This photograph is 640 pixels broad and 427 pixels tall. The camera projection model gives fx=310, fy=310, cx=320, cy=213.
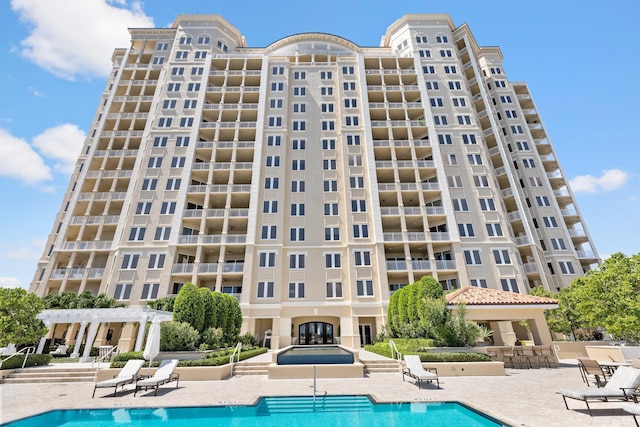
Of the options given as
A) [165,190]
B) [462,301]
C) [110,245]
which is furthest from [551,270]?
[110,245]

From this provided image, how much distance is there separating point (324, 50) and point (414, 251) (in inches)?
1332

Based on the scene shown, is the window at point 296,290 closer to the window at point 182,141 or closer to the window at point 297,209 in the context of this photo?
the window at point 297,209

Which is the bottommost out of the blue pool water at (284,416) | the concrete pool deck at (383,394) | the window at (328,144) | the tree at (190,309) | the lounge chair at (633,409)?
the blue pool water at (284,416)

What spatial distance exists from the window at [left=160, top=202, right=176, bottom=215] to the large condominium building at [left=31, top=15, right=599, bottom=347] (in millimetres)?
376

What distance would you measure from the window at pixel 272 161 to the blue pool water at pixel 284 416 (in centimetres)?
3021

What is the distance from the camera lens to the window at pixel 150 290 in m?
30.7

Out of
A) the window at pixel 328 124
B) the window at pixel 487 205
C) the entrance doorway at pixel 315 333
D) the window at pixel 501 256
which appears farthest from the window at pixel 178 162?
the window at pixel 501 256

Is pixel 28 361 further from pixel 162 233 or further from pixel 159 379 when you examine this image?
pixel 162 233

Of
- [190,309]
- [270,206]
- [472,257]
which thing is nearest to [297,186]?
[270,206]

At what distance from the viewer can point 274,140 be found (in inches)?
1550

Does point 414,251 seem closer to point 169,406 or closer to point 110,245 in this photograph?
point 169,406

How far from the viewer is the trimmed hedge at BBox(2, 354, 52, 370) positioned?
52.7 ft

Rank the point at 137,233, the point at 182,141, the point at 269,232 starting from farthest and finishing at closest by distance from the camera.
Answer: the point at 182,141 < the point at 269,232 < the point at 137,233

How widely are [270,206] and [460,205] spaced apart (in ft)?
71.6
